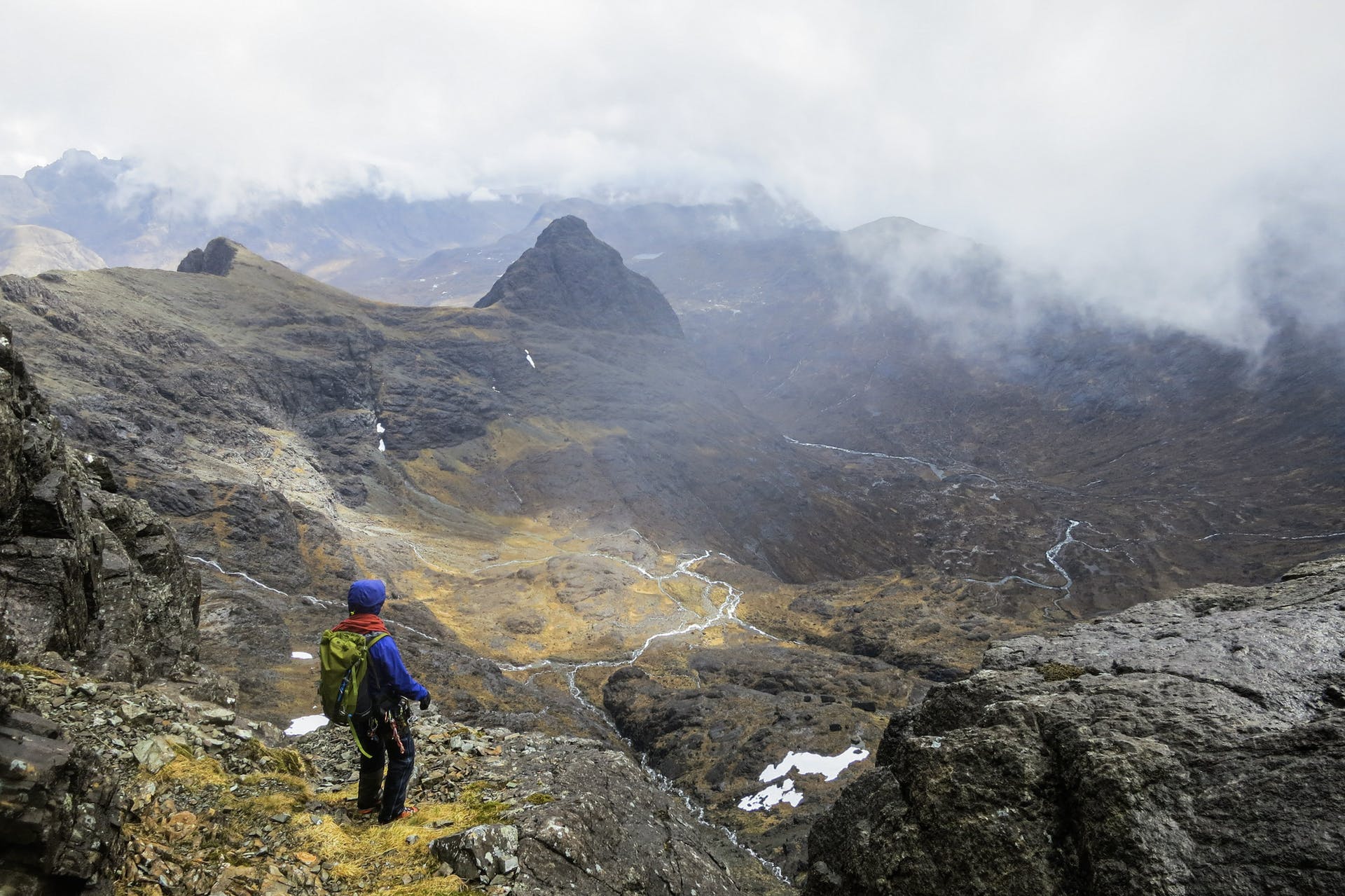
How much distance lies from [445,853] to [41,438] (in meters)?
14.2

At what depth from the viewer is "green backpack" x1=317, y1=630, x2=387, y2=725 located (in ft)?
30.8

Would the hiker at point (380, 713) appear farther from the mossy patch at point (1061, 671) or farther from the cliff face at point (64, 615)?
the mossy patch at point (1061, 671)

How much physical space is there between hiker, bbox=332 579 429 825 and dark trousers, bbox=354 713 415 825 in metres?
0.01

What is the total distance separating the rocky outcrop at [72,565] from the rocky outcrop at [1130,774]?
559 inches

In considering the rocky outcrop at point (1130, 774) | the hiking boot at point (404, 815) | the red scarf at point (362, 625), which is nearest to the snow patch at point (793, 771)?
the rocky outcrop at point (1130, 774)

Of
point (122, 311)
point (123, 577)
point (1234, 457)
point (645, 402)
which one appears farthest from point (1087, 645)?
point (1234, 457)

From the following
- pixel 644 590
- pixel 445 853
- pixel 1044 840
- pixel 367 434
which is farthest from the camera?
pixel 367 434

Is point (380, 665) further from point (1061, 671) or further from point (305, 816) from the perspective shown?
point (1061, 671)

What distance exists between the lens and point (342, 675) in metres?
9.48

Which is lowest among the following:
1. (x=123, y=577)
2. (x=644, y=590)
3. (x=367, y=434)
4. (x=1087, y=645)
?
(x=644, y=590)

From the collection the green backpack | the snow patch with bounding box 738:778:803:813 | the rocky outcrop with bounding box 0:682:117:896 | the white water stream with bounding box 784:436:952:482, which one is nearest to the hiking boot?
the green backpack

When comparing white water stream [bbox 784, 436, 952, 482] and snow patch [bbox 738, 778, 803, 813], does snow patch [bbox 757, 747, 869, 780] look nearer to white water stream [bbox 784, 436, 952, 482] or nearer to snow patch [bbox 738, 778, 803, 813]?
snow patch [bbox 738, 778, 803, 813]

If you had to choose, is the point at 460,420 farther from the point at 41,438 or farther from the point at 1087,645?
the point at 1087,645

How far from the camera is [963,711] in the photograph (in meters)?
10.5
